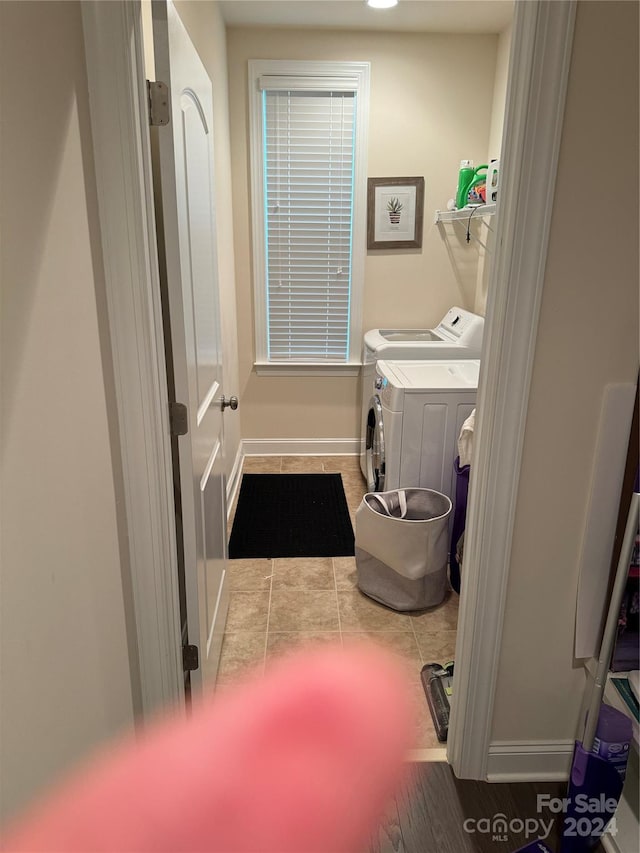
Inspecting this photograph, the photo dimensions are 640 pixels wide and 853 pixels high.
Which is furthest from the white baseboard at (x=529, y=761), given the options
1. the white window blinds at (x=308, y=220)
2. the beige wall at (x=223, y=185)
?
the white window blinds at (x=308, y=220)

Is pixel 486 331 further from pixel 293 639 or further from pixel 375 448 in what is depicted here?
pixel 375 448

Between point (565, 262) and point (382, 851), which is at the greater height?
point (565, 262)

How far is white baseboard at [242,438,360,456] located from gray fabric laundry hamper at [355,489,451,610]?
149 cm

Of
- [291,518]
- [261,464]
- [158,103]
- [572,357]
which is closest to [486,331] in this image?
→ [572,357]

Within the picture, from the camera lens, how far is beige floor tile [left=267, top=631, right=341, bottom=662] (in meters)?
2.12

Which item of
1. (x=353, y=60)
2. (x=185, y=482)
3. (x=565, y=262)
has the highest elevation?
(x=353, y=60)

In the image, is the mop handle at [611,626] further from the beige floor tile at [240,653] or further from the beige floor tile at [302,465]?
the beige floor tile at [302,465]

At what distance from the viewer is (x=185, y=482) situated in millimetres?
1465

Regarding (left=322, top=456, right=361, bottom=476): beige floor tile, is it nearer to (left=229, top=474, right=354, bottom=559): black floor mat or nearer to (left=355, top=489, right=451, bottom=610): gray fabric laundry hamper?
(left=229, top=474, right=354, bottom=559): black floor mat

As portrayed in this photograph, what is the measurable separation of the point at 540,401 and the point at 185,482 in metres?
0.89

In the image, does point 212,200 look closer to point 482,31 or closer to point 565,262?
point 565,262

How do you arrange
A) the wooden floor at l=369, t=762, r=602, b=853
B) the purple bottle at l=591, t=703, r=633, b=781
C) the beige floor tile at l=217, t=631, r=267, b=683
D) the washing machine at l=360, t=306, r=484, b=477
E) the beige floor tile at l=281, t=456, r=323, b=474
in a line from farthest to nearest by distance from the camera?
the beige floor tile at l=281, t=456, r=323, b=474 → the washing machine at l=360, t=306, r=484, b=477 → the beige floor tile at l=217, t=631, r=267, b=683 → the wooden floor at l=369, t=762, r=602, b=853 → the purple bottle at l=591, t=703, r=633, b=781

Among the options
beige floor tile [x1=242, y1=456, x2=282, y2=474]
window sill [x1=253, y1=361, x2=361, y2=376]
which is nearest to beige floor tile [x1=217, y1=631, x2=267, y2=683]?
beige floor tile [x1=242, y1=456, x2=282, y2=474]

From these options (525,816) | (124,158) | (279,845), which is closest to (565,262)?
(124,158)
